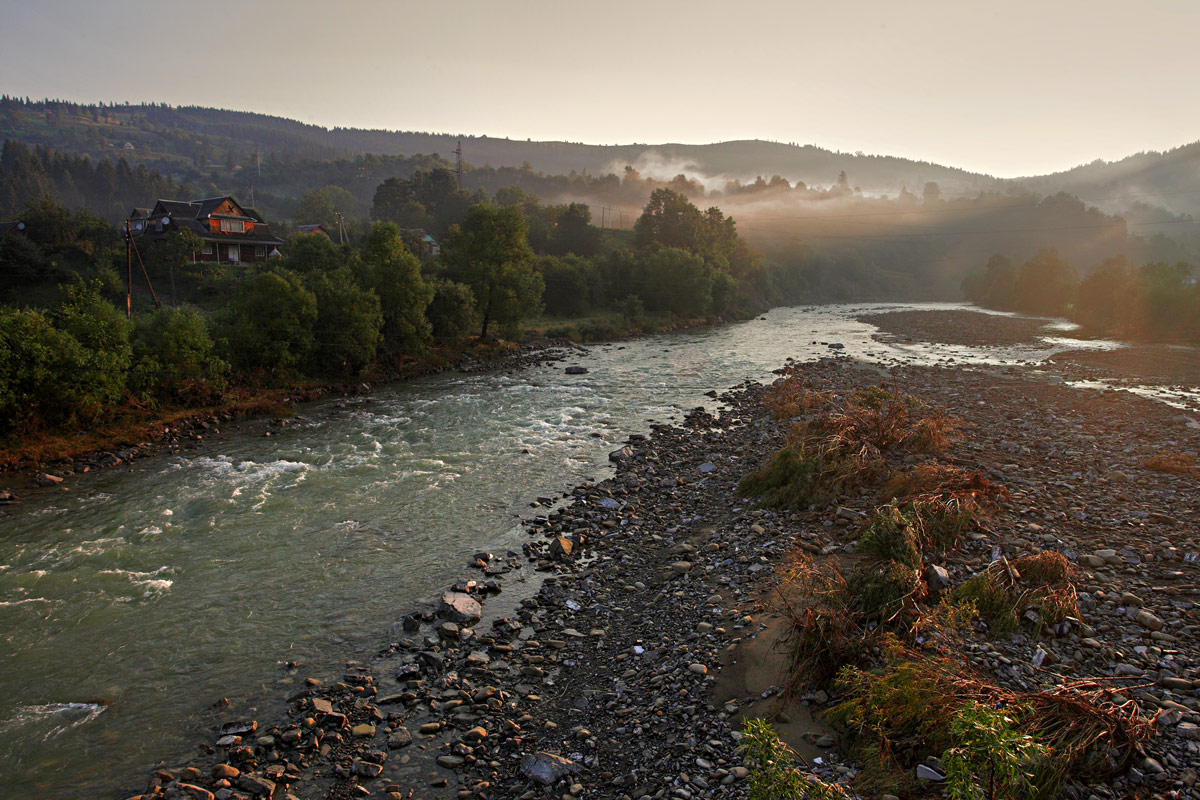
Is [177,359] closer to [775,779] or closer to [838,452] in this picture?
[838,452]

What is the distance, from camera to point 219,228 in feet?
235

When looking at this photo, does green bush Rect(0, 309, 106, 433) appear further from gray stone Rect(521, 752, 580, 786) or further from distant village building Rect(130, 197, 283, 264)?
distant village building Rect(130, 197, 283, 264)

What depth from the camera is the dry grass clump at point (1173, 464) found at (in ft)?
49.1

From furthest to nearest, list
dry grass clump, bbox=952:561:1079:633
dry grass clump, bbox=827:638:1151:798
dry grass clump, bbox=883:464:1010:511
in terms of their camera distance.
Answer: dry grass clump, bbox=883:464:1010:511 → dry grass clump, bbox=952:561:1079:633 → dry grass clump, bbox=827:638:1151:798

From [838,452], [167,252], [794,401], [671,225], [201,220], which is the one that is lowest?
[794,401]

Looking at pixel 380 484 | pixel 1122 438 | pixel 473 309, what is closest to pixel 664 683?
pixel 380 484

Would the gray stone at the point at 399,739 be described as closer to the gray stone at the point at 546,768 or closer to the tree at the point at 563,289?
the gray stone at the point at 546,768

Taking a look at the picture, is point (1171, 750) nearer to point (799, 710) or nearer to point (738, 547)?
point (799, 710)

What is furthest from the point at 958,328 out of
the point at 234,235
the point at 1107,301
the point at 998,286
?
the point at 234,235

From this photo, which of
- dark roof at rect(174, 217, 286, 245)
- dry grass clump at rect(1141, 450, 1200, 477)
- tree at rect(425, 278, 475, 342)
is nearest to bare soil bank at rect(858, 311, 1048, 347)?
tree at rect(425, 278, 475, 342)

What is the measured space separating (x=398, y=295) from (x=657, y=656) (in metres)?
34.4

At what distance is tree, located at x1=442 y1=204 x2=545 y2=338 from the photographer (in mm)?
49000

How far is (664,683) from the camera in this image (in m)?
8.73

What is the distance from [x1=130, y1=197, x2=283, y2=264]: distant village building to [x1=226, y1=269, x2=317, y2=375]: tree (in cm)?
4010
